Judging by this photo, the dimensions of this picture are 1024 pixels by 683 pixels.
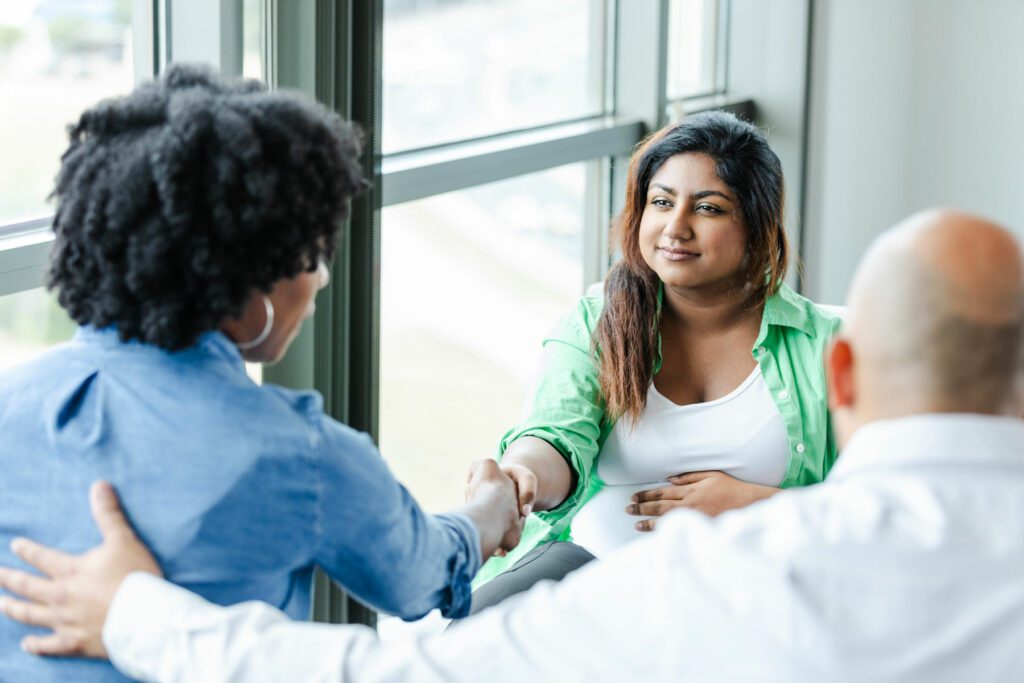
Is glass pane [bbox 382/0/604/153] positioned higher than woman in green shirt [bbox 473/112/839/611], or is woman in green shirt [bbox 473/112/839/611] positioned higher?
glass pane [bbox 382/0/604/153]

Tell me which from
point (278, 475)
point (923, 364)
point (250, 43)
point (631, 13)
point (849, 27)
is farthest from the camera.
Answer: point (849, 27)

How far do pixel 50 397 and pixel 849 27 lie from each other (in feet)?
13.3

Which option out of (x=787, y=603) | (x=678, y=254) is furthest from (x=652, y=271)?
(x=787, y=603)

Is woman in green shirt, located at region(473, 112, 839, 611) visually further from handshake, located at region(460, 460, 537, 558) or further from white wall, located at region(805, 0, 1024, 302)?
white wall, located at region(805, 0, 1024, 302)

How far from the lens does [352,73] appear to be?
7.64 ft

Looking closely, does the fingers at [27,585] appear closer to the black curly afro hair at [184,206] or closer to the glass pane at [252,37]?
the black curly afro hair at [184,206]

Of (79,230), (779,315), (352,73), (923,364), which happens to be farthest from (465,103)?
(923,364)

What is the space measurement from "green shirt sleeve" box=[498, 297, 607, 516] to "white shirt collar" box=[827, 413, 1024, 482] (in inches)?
41.9

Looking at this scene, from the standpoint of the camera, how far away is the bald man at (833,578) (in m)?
1.06

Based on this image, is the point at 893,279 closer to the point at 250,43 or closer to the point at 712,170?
the point at 712,170

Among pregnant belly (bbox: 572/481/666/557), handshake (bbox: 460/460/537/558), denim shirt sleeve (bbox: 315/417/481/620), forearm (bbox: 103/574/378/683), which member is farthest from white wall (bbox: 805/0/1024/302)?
forearm (bbox: 103/574/378/683)

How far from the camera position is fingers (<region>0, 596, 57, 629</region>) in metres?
1.27

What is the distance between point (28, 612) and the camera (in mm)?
1282

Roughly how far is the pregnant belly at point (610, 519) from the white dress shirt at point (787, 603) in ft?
3.63
